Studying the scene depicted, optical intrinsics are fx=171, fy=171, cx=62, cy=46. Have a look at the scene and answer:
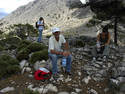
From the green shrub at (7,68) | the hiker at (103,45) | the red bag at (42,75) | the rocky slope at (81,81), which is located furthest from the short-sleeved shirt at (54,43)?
the hiker at (103,45)

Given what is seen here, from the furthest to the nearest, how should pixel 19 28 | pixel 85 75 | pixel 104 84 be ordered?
pixel 19 28
pixel 85 75
pixel 104 84

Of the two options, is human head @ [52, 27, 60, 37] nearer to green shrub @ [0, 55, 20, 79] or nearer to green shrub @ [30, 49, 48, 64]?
green shrub @ [30, 49, 48, 64]

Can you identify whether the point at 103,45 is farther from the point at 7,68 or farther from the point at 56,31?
the point at 7,68

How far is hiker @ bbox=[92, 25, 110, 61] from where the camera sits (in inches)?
330

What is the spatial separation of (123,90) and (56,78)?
2573 mm

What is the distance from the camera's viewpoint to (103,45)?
853cm

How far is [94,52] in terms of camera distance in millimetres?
8734

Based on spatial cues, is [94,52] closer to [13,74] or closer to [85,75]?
[85,75]

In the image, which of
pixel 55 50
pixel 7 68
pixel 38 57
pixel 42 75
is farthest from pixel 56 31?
pixel 7 68

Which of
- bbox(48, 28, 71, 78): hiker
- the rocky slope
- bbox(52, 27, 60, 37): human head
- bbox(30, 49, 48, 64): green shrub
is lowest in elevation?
the rocky slope

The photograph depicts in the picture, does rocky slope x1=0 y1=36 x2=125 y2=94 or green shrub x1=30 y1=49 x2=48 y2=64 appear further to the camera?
green shrub x1=30 y1=49 x2=48 y2=64

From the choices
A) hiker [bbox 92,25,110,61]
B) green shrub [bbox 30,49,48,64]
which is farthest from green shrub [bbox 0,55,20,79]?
Answer: hiker [bbox 92,25,110,61]

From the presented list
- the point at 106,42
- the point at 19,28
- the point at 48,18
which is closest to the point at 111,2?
the point at 106,42

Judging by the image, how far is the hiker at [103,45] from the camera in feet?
27.5
